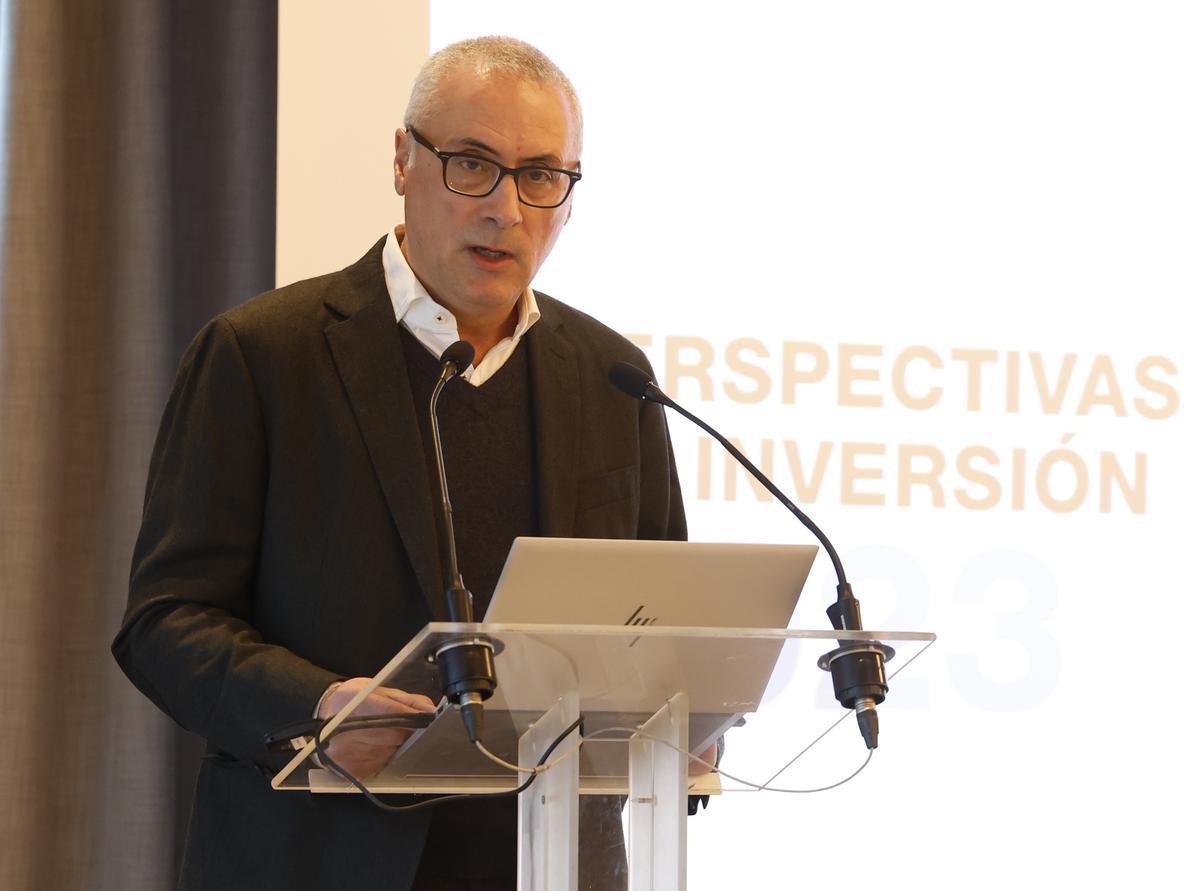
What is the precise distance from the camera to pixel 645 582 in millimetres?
1562

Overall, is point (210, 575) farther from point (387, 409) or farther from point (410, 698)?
point (410, 698)

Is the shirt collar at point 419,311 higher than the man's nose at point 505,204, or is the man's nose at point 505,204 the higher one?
the man's nose at point 505,204

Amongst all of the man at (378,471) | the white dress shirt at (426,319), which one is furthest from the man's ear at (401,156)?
the white dress shirt at (426,319)

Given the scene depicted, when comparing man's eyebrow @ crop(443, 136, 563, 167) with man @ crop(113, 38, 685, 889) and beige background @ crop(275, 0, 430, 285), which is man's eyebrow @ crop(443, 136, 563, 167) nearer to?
man @ crop(113, 38, 685, 889)

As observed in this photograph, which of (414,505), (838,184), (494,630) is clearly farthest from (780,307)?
(494,630)

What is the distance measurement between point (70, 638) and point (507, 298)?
1.34m

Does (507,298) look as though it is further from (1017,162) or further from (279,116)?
(1017,162)

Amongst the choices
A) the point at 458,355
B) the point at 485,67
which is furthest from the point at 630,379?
the point at 485,67

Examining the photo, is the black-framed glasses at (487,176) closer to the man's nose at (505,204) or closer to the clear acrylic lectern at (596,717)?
the man's nose at (505,204)

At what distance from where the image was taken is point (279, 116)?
3.02m

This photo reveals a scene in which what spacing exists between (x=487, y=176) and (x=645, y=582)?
91 centimetres

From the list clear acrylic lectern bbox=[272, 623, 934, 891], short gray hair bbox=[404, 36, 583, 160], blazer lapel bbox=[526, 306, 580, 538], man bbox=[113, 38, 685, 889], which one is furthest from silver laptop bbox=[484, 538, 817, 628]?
short gray hair bbox=[404, 36, 583, 160]

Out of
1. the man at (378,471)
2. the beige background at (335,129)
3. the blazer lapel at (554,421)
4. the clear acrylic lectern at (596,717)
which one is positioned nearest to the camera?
the clear acrylic lectern at (596,717)

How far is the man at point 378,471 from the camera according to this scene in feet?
6.56
